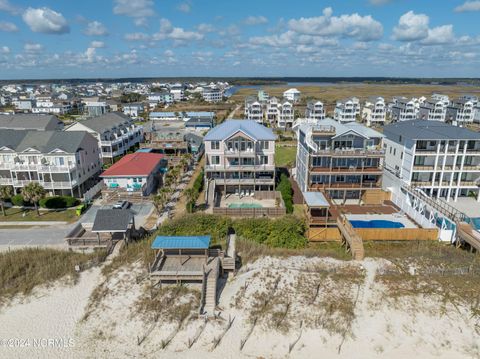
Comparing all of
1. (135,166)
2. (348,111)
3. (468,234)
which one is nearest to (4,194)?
(135,166)

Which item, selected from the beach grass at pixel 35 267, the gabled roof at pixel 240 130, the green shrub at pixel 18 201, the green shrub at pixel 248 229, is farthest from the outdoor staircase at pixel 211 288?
the green shrub at pixel 18 201

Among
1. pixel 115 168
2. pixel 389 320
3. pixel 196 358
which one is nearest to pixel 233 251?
pixel 196 358

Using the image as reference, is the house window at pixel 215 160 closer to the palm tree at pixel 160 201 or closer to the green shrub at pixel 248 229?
the palm tree at pixel 160 201

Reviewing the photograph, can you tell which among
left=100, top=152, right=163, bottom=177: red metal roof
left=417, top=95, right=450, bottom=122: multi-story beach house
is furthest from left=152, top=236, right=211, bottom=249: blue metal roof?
left=417, top=95, right=450, bottom=122: multi-story beach house

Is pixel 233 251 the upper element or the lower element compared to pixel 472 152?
lower

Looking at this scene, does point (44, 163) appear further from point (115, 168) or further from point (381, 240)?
point (381, 240)

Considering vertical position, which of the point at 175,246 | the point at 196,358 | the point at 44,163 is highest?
the point at 44,163
